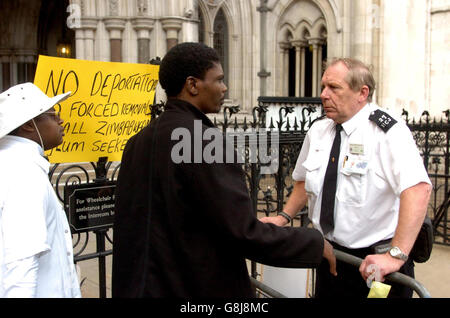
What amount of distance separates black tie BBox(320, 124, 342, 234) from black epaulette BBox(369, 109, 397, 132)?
0.23m

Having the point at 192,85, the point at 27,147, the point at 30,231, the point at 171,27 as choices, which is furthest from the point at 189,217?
the point at 171,27

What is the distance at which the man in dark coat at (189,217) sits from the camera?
1.90 meters

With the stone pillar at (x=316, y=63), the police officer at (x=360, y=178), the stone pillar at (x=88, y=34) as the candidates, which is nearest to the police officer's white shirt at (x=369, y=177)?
the police officer at (x=360, y=178)

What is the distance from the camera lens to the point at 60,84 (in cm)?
331

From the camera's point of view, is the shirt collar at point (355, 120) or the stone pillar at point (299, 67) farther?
the stone pillar at point (299, 67)

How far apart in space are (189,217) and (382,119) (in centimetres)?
118

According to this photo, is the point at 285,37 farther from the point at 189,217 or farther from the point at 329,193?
the point at 189,217

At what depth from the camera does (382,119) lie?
253 centimetres

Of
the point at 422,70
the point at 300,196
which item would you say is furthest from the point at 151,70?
the point at 422,70

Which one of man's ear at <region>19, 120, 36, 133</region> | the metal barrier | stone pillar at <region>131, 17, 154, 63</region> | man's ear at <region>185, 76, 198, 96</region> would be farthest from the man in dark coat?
stone pillar at <region>131, 17, 154, 63</region>

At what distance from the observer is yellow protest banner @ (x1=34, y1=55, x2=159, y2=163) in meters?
3.31

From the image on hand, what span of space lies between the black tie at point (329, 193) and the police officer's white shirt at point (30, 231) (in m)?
1.32

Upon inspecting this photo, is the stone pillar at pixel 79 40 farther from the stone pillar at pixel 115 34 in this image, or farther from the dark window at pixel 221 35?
the dark window at pixel 221 35

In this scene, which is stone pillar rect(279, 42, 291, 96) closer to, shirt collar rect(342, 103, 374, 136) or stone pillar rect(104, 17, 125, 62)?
stone pillar rect(104, 17, 125, 62)
